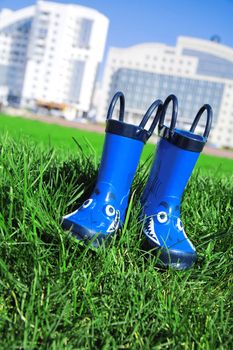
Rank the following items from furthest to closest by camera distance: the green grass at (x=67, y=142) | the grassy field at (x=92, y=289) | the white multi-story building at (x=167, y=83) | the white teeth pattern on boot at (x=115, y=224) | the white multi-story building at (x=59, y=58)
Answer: the white multi-story building at (x=59, y=58) → the white multi-story building at (x=167, y=83) → the green grass at (x=67, y=142) → the white teeth pattern on boot at (x=115, y=224) → the grassy field at (x=92, y=289)

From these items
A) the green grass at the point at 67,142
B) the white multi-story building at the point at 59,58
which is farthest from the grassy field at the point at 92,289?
the white multi-story building at the point at 59,58

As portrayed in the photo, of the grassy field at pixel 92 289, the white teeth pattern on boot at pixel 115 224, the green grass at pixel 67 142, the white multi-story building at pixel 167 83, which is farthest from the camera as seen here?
the white multi-story building at pixel 167 83

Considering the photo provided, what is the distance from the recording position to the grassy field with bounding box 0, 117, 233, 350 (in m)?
0.89

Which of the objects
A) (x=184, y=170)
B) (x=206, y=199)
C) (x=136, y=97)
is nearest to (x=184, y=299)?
(x=184, y=170)

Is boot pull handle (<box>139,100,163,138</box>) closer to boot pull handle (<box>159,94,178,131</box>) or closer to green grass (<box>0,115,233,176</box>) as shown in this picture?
boot pull handle (<box>159,94,178,131</box>)

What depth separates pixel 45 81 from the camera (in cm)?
8888

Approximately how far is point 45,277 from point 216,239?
578 mm

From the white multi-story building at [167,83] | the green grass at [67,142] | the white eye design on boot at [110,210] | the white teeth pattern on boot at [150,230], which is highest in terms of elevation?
the white multi-story building at [167,83]

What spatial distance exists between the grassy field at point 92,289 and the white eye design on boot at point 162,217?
70 mm

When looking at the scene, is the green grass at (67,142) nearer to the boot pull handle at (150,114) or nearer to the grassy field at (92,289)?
the boot pull handle at (150,114)

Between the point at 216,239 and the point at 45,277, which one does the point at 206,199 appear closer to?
the point at 216,239

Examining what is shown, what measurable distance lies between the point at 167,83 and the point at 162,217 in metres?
90.1

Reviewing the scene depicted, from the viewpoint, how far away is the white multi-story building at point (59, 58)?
8938cm

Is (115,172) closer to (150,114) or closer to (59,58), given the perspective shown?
(150,114)
